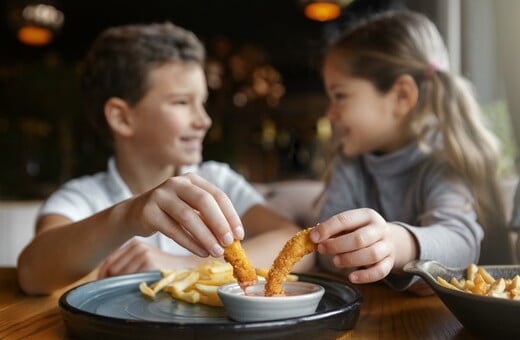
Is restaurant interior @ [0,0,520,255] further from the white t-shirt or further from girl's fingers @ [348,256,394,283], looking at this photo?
girl's fingers @ [348,256,394,283]

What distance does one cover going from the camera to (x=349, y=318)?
736 millimetres

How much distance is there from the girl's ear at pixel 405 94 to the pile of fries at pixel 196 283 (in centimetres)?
73

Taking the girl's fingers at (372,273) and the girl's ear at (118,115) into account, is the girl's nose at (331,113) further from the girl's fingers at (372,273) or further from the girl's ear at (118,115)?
the girl's fingers at (372,273)

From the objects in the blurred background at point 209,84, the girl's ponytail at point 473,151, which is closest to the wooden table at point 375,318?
the girl's ponytail at point 473,151

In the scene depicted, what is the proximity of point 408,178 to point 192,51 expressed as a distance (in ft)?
2.42

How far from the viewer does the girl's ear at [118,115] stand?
5.62 feet

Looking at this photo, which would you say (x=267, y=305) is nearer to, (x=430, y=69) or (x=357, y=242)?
(x=357, y=242)

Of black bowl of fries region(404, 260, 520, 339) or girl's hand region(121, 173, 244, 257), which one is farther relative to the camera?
girl's hand region(121, 173, 244, 257)

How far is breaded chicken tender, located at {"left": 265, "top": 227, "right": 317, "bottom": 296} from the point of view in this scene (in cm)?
79

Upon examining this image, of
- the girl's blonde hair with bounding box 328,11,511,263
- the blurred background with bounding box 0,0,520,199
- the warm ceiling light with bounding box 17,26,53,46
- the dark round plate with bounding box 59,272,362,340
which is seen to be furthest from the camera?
the blurred background with bounding box 0,0,520,199

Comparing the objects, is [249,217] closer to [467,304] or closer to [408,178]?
[408,178]

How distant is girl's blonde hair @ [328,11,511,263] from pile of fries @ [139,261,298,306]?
0.61m

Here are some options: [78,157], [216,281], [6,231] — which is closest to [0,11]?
[78,157]

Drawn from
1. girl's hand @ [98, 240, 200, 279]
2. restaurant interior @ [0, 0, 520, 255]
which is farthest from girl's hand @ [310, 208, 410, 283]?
restaurant interior @ [0, 0, 520, 255]
